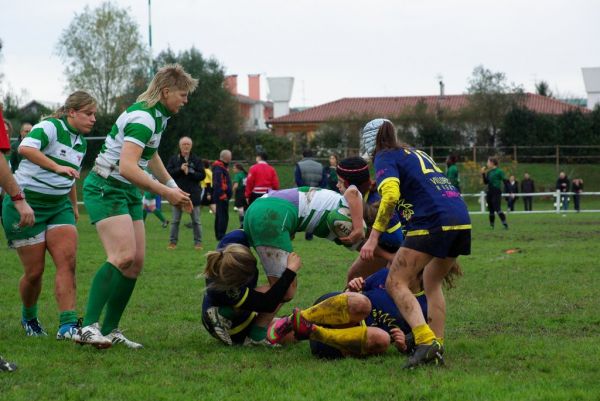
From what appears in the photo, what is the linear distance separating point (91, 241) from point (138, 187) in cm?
1186

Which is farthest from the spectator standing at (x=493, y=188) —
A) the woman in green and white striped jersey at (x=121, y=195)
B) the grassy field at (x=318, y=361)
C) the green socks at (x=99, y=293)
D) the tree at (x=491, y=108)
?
the tree at (x=491, y=108)

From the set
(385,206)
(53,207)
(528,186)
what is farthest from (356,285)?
(528,186)

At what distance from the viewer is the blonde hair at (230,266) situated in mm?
6379

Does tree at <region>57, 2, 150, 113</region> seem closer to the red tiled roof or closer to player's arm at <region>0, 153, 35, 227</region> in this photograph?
the red tiled roof

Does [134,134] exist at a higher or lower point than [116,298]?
higher

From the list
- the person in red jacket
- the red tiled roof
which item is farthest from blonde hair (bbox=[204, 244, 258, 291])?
the red tiled roof

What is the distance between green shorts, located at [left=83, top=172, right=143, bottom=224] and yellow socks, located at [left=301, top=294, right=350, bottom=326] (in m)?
1.68

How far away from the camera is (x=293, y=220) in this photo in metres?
6.72

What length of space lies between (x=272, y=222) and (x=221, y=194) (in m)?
12.5

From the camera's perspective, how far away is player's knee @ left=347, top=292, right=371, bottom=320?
627 centimetres

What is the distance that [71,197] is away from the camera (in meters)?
7.87

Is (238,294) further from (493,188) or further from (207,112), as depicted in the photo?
(207,112)

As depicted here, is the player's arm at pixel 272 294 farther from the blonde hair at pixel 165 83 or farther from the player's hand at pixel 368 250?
the blonde hair at pixel 165 83

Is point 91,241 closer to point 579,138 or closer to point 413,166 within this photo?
point 413,166
